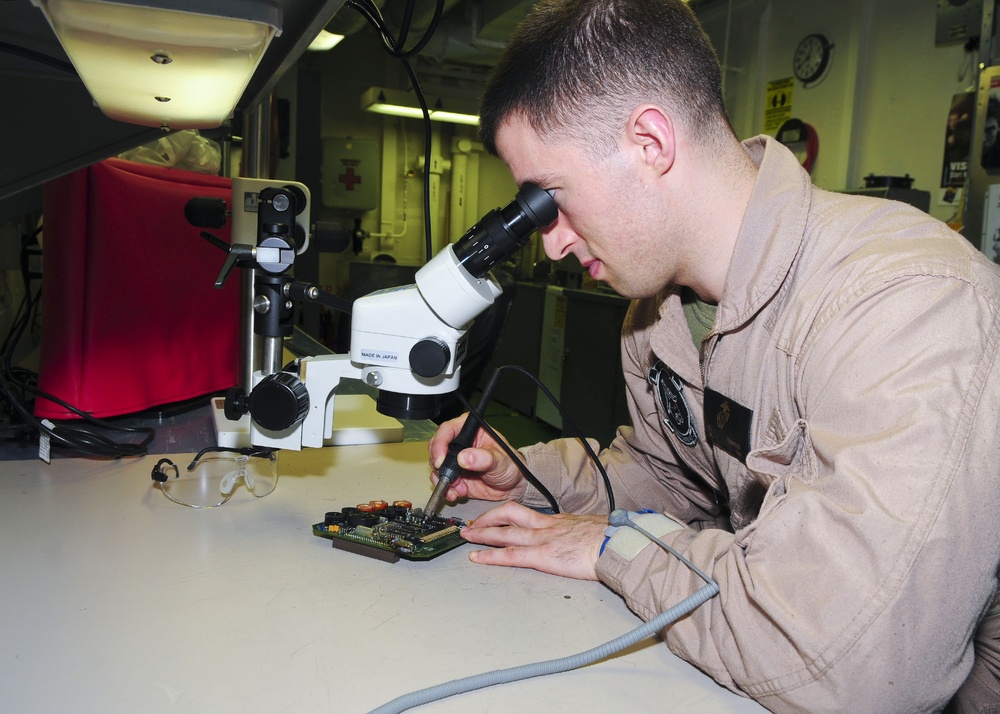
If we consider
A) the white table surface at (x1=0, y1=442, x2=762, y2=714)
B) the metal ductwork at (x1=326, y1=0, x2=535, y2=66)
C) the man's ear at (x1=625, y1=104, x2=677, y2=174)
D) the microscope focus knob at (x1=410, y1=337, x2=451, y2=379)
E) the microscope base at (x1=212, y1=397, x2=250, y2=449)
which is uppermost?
the metal ductwork at (x1=326, y1=0, x2=535, y2=66)

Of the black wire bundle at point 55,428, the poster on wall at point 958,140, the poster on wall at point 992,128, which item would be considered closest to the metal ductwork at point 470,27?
the poster on wall at point 958,140

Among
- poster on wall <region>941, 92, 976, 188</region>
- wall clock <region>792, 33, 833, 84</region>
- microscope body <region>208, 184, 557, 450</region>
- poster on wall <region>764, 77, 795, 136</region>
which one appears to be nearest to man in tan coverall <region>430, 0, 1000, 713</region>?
microscope body <region>208, 184, 557, 450</region>

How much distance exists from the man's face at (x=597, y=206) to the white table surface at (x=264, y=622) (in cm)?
43

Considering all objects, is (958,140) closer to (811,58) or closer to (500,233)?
(811,58)

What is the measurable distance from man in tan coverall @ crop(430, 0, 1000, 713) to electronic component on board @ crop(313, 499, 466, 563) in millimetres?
46

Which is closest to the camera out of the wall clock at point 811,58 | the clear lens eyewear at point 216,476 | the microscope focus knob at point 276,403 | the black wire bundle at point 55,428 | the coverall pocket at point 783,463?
the coverall pocket at point 783,463

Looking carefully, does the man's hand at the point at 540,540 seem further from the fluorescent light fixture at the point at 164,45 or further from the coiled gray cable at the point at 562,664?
the fluorescent light fixture at the point at 164,45

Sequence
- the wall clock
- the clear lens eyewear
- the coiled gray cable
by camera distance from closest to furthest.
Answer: the coiled gray cable
the clear lens eyewear
the wall clock

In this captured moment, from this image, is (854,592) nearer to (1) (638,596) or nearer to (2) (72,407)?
(1) (638,596)

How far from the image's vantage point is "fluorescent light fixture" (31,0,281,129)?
63 cm

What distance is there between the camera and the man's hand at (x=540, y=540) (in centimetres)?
84

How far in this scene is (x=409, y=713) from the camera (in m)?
0.57

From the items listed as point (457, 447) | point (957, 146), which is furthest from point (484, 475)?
point (957, 146)

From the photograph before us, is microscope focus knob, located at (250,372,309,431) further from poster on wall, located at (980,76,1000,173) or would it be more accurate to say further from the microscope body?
poster on wall, located at (980,76,1000,173)
